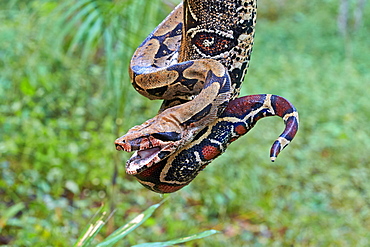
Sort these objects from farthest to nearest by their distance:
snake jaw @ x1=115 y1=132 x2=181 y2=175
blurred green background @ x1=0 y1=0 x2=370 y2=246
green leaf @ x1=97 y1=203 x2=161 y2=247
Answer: blurred green background @ x1=0 y1=0 x2=370 y2=246
green leaf @ x1=97 y1=203 x2=161 y2=247
snake jaw @ x1=115 y1=132 x2=181 y2=175

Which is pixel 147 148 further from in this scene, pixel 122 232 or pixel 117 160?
pixel 117 160

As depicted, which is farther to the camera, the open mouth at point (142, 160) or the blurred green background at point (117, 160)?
the blurred green background at point (117, 160)

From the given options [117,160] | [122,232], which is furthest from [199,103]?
[117,160]

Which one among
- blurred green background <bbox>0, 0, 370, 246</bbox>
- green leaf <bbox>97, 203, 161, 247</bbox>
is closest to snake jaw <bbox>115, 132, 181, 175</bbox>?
green leaf <bbox>97, 203, 161, 247</bbox>

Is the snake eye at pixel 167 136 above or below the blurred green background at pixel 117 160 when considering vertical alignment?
above

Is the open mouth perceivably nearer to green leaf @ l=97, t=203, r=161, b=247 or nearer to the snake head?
the snake head

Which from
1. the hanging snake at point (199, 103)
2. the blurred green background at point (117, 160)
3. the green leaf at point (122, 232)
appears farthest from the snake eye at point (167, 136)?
the blurred green background at point (117, 160)

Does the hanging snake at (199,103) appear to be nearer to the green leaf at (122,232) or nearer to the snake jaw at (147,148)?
Result: the snake jaw at (147,148)

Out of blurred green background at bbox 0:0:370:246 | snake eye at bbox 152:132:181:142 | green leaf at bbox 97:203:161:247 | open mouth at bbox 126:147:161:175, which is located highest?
snake eye at bbox 152:132:181:142
